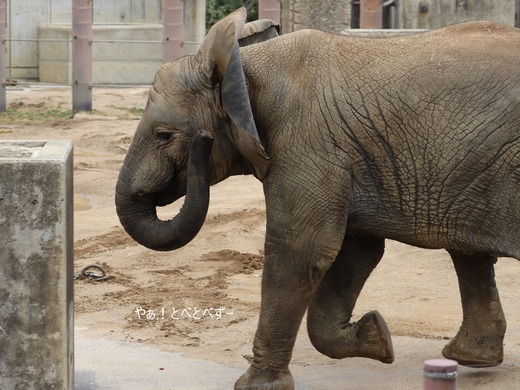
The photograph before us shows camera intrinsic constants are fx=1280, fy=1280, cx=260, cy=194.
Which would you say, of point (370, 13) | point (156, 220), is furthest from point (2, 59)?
point (156, 220)

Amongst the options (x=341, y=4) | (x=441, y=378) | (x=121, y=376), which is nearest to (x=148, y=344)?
(x=121, y=376)

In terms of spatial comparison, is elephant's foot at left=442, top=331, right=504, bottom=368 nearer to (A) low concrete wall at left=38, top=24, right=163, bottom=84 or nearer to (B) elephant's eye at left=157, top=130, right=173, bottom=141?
(B) elephant's eye at left=157, top=130, right=173, bottom=141

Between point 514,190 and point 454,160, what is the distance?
0.29 m

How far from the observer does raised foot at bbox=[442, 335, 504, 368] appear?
6.33 metres

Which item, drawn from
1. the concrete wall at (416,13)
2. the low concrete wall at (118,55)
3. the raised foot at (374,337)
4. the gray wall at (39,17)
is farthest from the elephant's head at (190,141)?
the gray wall at (39,17)

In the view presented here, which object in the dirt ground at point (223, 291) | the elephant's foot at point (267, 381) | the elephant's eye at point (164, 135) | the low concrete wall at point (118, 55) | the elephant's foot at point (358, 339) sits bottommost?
the dirt ground at point (223, 291)

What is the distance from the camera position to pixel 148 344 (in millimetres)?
6879

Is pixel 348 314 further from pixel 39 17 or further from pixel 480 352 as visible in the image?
pixel 39 17

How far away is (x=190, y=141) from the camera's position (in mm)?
5879

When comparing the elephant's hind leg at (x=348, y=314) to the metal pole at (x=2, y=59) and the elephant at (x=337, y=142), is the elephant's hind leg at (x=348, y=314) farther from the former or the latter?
the metal pole at (x=2, y=59)

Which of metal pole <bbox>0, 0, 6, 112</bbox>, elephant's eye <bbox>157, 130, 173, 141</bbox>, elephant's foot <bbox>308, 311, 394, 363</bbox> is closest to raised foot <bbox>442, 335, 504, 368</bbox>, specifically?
elephant's foot <bbox>308, 311, 394, 363</bbox>

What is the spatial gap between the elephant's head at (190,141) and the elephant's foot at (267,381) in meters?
0.72

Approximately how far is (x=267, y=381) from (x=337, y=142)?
1.14 m

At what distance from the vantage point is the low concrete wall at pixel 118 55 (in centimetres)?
2364
